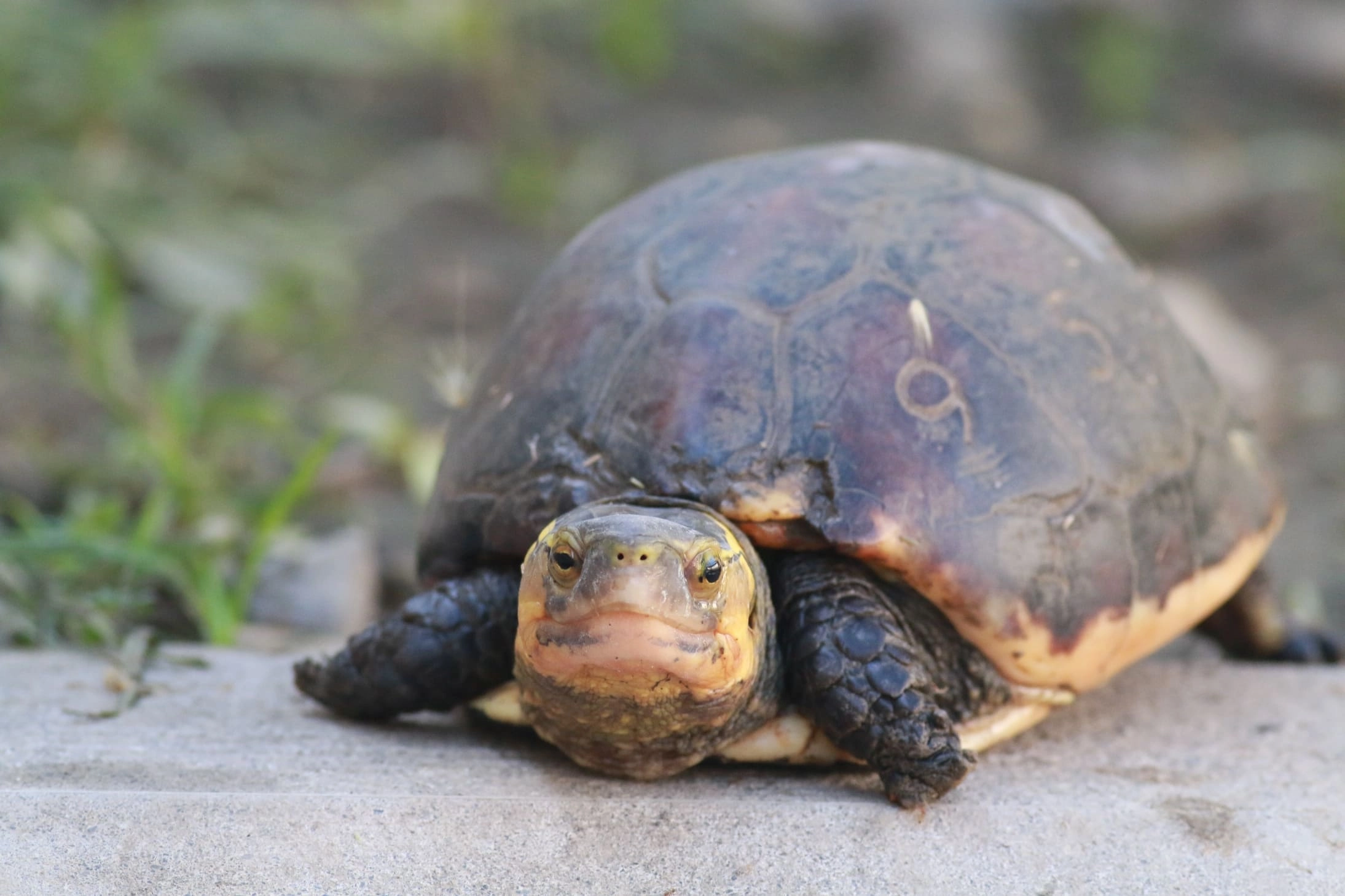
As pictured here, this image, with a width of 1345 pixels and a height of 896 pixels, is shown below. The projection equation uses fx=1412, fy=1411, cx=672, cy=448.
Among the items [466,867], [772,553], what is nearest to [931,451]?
[772,553]

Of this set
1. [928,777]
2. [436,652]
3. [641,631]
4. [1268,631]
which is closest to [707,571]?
[641,631]

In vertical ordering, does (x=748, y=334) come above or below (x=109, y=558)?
above

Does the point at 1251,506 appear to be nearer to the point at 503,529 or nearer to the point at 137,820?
the point at 503,529

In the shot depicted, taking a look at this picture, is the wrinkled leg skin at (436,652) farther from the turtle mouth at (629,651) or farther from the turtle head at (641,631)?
the turtle mouth at (629,651)

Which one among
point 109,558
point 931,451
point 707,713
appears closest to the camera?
point 707,713

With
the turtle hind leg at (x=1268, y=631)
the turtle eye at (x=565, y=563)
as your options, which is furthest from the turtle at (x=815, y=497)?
the turtle hind leg at (x=1268, y=631)

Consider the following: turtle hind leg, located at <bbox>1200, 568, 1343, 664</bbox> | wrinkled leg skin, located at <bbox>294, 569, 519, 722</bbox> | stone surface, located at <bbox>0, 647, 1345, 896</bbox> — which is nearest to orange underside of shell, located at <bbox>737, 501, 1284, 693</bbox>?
stone surface, located at <bbox>0, 647, 1345, 896</bbox>

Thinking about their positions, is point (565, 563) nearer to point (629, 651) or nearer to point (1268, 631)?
point (629, 651)

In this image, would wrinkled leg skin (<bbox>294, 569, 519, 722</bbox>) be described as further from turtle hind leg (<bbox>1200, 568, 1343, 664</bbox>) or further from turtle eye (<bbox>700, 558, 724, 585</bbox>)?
turtle hind leg (<bbox>1200, 568, 1343, 664</bbox>)
